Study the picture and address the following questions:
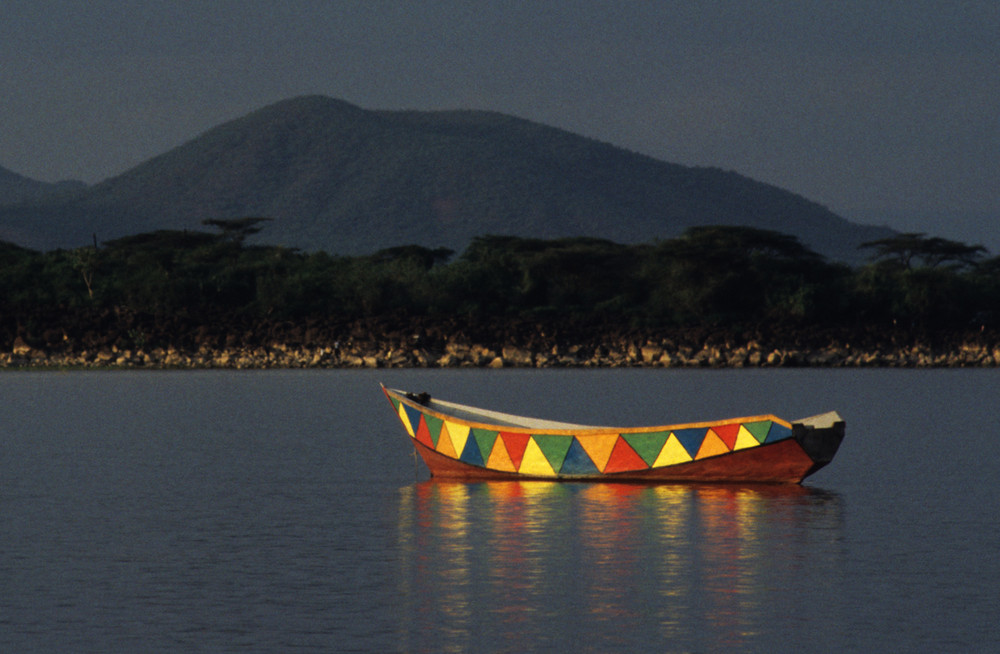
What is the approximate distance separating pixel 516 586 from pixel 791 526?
6.92 m

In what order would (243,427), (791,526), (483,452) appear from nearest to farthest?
(791,526)
(483,452)
(243,427)

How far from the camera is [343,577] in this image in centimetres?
1820

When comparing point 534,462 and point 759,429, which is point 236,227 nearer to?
point 534,462

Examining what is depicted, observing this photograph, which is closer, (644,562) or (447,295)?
(644,562)

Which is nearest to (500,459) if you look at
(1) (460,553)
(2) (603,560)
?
Result: (1) (460,553)

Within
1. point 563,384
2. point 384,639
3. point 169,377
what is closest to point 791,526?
point 384,639

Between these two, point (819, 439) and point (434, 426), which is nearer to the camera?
point (819, 439)

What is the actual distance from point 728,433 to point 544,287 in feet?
287

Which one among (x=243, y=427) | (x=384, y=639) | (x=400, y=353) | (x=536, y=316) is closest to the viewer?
(x=384, y=639)

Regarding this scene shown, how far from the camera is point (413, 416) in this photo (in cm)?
3092

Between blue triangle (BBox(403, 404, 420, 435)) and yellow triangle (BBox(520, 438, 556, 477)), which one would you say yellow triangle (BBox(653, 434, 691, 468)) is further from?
blue triangle (BBox(403, 404, 420, 435))

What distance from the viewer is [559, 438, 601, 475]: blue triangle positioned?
28.6m

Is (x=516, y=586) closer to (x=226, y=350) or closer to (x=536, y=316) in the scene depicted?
(x=226, y=350)

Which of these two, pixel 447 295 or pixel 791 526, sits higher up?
pixel 447 295
